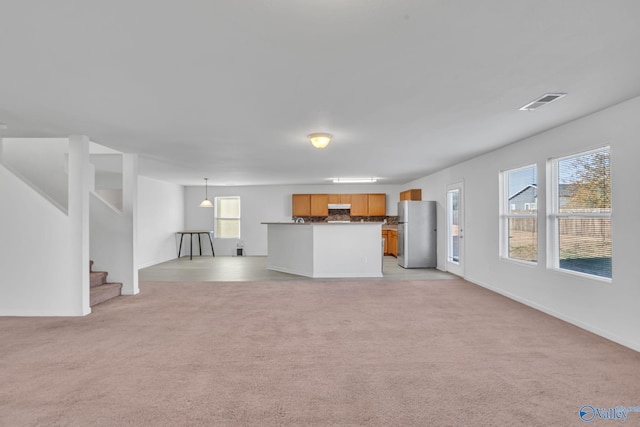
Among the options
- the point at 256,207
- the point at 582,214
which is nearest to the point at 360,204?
the point at 256,207

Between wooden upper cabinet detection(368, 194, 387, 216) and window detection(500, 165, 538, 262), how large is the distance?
19.4 ft

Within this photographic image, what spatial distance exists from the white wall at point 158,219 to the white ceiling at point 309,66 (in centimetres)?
458

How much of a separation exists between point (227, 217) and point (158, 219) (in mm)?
2478

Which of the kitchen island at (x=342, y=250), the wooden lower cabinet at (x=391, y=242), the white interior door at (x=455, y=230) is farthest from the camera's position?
the wooden lower cabinet at (x=391, y=242)

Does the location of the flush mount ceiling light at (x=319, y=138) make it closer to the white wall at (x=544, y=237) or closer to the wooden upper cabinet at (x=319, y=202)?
the white wall at (x=544, y=237)

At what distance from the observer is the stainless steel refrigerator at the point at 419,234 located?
348 inches

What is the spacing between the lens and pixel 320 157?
657 cm

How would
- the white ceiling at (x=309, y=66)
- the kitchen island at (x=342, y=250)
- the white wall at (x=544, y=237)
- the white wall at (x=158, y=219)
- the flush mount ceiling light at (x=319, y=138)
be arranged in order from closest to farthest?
the white ceiling at (x=309, y=66) → the white wall at (x=544, y=237) → the flush mount ceiling light at (x=319, y=138) → the kitchen island at (x=342, y=250) → the white wall at (x=158, y=219)

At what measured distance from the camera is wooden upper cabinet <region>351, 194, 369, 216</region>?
1165cm

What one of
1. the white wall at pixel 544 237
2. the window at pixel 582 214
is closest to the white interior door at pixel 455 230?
the white wall at pixel 544 237

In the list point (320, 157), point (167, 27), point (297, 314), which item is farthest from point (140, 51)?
point (320, 157)

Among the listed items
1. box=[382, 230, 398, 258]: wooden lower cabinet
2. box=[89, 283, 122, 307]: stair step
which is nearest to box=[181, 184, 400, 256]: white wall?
box=[382, 230, 398, 258]: wooden lower cabinet

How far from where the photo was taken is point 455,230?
8.05m

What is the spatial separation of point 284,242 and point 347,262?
168cm
